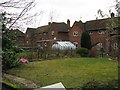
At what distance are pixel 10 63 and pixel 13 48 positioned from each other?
39.1 inches

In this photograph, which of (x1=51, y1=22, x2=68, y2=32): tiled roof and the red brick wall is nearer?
the red brick wall

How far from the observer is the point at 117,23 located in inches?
353

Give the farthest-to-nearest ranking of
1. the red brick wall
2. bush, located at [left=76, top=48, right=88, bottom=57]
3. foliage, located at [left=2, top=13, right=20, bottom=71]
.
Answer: the red brick wall
bush, located at [left=76, top=48, right=88, bottom=57]
foliage, located at [left=2, top=13, right=20, bottom=71]

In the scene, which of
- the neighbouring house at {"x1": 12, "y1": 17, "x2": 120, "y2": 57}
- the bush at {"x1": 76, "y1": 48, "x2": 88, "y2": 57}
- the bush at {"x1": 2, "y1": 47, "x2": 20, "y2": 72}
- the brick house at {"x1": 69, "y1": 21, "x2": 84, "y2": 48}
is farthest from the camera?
the brick house at {"x1": 69, "y1": 21, "x2": 84, "y2": 48}

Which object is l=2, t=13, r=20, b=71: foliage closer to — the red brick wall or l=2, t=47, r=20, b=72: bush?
l=2, t=47, r=20, b=72: bush

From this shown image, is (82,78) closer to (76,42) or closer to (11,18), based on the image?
(11,18)

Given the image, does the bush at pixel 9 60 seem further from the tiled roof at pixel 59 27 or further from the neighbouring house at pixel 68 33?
the tiled roof at pixel 59 27

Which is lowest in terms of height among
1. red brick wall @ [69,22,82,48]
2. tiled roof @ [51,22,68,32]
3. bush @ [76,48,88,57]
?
bush @ [76,48,88,57]

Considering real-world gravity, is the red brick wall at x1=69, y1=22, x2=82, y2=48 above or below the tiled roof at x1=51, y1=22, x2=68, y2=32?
below

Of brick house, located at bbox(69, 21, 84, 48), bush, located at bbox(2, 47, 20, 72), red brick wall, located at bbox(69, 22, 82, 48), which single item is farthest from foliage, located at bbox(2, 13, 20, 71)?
red brick wall, located at bbox(69, 22, 82, 48)

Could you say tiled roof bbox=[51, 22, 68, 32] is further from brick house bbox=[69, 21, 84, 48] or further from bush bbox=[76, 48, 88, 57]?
bush bbox=[76, 48, 88, 57]

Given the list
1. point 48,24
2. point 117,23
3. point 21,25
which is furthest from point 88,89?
point 48,24

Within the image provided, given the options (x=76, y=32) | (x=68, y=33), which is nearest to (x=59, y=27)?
(x=68, y=33)

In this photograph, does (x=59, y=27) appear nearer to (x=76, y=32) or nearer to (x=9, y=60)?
(x=76, y=32)
